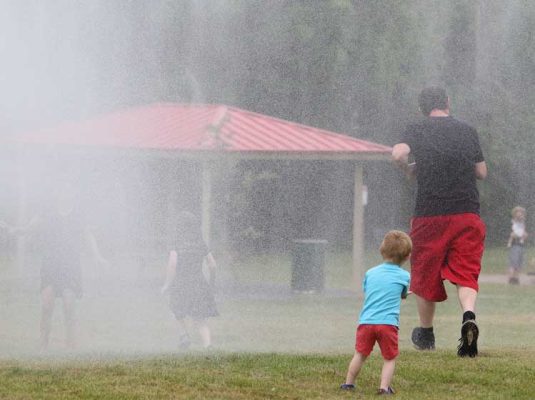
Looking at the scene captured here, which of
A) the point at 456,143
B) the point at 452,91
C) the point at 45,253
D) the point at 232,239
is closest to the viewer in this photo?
the point at 456,143

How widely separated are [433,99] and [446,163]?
549 mm

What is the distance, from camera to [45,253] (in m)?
13.7

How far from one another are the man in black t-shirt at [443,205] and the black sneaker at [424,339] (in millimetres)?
220

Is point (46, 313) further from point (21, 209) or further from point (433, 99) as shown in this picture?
point (21, 209)

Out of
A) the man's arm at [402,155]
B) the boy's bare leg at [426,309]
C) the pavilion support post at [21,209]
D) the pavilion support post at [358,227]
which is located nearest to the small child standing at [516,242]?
the pavilion support post at [358,227]

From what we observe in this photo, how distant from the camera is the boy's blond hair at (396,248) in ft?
29.3

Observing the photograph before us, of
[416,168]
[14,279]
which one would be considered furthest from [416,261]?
[14,279]

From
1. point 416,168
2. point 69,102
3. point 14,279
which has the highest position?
point 69,102

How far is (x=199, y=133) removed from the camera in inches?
1052

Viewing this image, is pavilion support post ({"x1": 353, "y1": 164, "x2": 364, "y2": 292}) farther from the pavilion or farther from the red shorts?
the red shorts

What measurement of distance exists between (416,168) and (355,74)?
54.6 ft

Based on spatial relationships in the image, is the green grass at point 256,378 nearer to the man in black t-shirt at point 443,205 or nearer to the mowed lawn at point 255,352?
the mowed lawn at point 255,352

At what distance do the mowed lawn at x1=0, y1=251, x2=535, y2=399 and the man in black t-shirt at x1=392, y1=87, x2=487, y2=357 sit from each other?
62 cm

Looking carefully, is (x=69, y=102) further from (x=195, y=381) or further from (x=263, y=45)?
(x=195, y=381)
